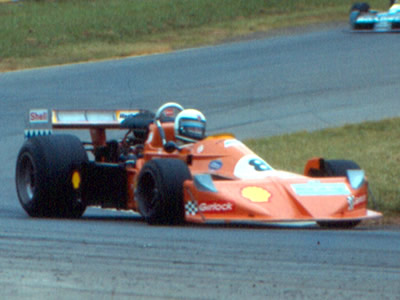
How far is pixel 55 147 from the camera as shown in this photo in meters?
9.77

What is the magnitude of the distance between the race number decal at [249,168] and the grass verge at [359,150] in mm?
1659

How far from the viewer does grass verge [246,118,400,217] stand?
423 inches

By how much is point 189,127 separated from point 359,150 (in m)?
4.56

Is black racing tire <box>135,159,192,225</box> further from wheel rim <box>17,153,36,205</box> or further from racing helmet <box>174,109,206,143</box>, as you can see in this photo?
wheel rim <box>17,153,36,205</box>

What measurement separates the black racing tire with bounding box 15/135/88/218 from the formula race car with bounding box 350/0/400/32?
701 inches

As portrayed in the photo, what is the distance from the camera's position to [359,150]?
44.3 feet

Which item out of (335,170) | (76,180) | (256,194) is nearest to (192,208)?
(256,194)

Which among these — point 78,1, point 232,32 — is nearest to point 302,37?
point 232,32

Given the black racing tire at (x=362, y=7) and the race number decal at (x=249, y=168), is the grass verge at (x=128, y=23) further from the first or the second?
the race number decal at (x=249, y=168)

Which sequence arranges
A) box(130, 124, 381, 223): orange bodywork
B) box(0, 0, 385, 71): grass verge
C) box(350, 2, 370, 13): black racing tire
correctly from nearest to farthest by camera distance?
box(130, 124, 381, 223): orange bodywork < box(0, 0, 385, 71): grass verge < box(350, 2, 370, 13): black racing tire

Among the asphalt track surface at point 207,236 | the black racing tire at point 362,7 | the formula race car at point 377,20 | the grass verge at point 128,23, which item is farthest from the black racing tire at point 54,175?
the black racing tire at point 362,7

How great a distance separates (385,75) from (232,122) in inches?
199

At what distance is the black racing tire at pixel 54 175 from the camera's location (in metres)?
9.68

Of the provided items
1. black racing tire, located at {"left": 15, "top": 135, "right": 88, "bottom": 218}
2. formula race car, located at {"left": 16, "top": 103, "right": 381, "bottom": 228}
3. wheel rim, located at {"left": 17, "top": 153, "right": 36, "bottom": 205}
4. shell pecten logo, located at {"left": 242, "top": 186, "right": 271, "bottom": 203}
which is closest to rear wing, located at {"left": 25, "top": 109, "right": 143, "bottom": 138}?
formula race car, located at {"left": 16, "top": 103, "right": 381, "bottom": 228}
